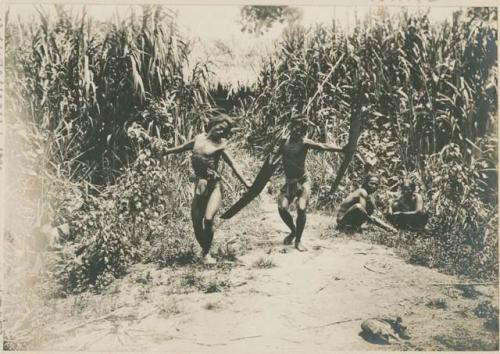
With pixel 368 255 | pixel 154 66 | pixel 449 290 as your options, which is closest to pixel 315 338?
pixel 368 255

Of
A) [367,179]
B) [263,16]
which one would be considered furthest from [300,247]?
[263,16]

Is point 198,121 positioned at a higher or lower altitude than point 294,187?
higher

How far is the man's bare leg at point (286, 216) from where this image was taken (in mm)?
5338

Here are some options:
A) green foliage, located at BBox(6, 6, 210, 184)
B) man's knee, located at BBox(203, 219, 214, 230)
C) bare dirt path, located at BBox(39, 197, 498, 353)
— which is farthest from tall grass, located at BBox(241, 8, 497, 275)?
man's knee, located at BBox(203, 219, 214, 230)

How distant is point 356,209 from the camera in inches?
217

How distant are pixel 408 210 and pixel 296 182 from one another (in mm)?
1140

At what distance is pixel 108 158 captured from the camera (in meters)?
5.48

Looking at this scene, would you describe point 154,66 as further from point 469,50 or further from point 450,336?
point 450,336

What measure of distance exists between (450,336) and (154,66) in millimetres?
3659

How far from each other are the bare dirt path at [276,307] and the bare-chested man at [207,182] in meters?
0.32

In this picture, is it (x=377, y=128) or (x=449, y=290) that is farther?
(x=377, y=128)

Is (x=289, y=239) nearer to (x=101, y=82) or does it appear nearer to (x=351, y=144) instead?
(x=351, y=144)

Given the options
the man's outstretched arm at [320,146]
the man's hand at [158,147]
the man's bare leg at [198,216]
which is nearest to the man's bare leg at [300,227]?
the man's outstretched arm at [320,146]

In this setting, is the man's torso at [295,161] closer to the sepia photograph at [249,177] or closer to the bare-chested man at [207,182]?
the sepia photograph at [249,177]
